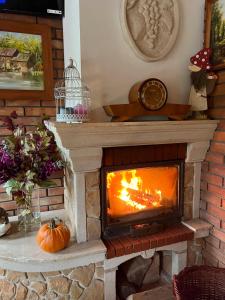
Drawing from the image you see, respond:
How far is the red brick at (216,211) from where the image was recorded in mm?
1736

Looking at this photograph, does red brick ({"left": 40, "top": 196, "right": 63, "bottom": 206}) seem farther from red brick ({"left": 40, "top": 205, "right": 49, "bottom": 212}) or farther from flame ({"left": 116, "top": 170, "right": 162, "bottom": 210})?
flame ({"left": 116, "top": 170, "right": 162, "bottom": 210})

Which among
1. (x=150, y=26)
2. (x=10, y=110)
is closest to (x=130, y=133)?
(x=150, y=26)

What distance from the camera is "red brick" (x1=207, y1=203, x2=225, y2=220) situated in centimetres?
174

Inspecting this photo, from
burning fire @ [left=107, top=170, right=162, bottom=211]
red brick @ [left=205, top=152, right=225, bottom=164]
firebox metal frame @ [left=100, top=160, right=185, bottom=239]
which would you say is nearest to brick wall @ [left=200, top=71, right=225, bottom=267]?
red brick @ [left=205, top=152, right=225, bottom=164]

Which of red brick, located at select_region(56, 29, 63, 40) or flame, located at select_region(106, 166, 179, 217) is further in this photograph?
red brick, located at select_region(56, 29, 63, 40)

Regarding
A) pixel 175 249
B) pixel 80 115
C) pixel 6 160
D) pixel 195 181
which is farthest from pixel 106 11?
pixel 175 249

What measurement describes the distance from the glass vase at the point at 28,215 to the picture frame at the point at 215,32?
155cm

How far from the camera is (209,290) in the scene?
1575 mm

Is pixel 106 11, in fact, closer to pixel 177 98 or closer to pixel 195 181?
pixel 177 98

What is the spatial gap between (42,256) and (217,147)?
136 centimetres

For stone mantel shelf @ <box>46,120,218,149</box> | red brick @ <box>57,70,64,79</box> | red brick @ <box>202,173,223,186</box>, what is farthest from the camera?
red brick @ <box>57,70,64,79</box>

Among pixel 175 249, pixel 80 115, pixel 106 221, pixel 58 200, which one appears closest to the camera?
pixel 80 115

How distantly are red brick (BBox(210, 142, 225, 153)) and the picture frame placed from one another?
1.70 ft

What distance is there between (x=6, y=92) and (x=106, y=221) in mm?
1165
